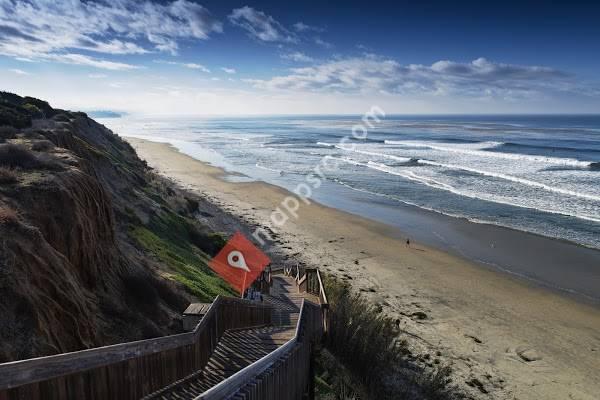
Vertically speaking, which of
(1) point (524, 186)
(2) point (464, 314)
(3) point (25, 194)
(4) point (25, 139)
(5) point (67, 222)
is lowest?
(2) point (464, 314)

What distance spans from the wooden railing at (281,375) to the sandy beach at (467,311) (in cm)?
688

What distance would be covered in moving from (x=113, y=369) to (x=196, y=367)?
1854 millimetres

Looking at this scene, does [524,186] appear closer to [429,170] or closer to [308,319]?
[429,170]

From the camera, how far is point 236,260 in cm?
1958

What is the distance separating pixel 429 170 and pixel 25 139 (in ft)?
143


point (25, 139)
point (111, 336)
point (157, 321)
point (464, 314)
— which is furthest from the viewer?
point (464, 314)

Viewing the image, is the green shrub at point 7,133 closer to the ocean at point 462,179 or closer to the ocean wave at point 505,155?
the ocean at point 462,179

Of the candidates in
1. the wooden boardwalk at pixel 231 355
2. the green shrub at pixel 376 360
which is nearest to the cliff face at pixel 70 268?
the wooden boardwalk at pixel 231 355

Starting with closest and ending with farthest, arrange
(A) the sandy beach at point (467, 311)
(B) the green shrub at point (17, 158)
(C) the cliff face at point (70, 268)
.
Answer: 1. (C) the cliff face at point (70, 268)
2. (B) the green shrub at point (17, 158)
3. (A) the sandy beach at point (467, 311)

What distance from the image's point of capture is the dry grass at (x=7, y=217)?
7070mm

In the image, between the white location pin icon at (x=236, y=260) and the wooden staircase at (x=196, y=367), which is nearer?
the wooden staircase at (x=196, y=367)

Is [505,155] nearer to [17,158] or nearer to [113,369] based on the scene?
[17,158]

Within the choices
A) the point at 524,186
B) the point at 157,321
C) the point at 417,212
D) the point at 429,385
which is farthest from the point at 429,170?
the point at 157,321

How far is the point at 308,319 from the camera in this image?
31.2 ft
